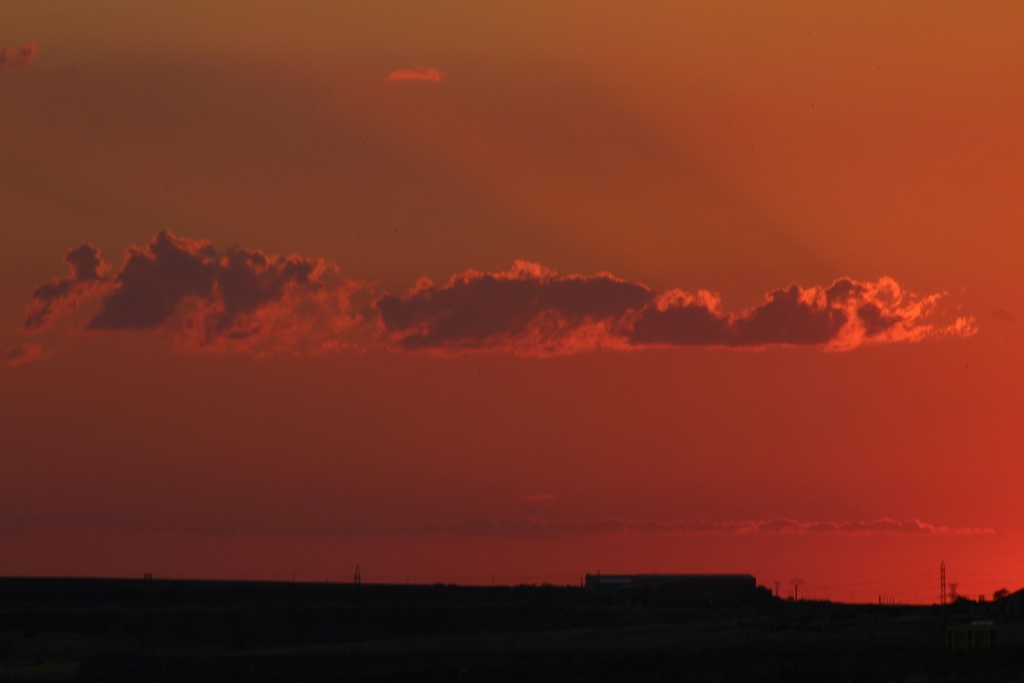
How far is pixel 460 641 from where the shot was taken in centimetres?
18438

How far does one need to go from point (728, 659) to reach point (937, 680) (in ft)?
100

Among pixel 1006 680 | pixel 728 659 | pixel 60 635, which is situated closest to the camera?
pixel 1006 680

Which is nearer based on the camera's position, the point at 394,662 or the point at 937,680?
the point at 937,680

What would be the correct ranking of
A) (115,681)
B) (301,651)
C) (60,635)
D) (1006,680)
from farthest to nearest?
(60,635), (301,651), (115,681), (1006,680)

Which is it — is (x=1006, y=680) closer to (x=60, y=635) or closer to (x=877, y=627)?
(x=877, y=627)

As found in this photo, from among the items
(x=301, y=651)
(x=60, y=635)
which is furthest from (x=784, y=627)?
(x=60, y=635)

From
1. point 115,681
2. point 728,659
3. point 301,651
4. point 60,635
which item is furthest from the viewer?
point 60,635

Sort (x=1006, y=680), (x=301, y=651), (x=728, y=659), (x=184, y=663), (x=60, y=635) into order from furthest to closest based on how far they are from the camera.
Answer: (x=60, y=635) → (x=301, y=651) → (x=184, y=663) → (x=728, y=659) → (x=1006, y=680)

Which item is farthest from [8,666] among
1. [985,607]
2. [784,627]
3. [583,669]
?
[985,607]

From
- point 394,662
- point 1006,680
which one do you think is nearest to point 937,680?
point 1006,680

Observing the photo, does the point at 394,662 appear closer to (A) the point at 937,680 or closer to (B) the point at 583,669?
(B) the point at 583,669

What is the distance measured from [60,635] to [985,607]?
311 feet

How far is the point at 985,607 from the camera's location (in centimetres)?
16875

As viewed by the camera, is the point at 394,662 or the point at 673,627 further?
the point at 673,627
